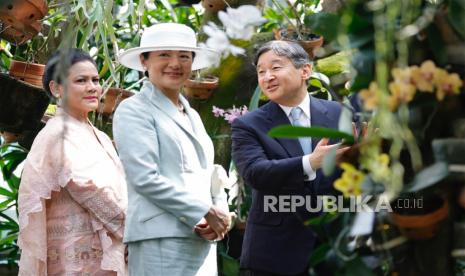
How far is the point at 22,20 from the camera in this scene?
3.75 meters

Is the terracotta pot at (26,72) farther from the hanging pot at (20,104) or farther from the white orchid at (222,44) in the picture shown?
the white orchid at (222,44)

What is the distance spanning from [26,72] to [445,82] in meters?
3.28

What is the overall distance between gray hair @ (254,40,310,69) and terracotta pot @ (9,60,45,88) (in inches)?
55.2

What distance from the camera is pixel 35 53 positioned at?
465 cm

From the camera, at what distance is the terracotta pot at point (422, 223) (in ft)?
4.21

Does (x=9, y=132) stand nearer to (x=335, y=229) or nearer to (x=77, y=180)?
(x=77, y=180)

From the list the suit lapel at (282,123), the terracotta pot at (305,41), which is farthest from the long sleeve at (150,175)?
the terracotta pot at (305,41)

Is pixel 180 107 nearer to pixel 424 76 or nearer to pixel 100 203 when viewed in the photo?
pixel 100 203

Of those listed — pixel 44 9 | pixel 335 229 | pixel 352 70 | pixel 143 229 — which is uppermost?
pixel 44 9

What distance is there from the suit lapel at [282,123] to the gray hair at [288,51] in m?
0.17

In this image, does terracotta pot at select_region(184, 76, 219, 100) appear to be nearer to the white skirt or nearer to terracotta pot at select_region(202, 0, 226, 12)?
terracotta pot at select_region(202, 0, 226, 12)

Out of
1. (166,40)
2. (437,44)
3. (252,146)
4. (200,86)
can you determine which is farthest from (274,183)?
(437,44)

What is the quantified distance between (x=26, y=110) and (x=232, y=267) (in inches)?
44.3

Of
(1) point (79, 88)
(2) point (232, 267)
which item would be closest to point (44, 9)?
(1) point (79, 88)
